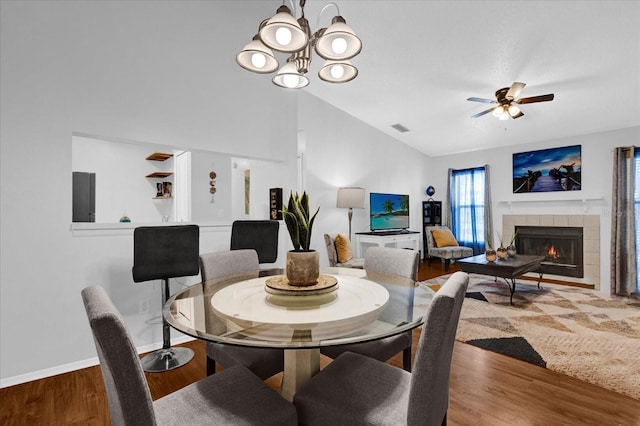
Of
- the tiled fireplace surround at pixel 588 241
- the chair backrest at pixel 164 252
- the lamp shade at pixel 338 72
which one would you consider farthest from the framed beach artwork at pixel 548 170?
the chair backrest at pixel 164 252

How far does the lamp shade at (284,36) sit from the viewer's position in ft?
5.25

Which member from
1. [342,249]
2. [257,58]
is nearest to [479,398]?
[257,58]

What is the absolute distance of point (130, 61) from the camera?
259 cm

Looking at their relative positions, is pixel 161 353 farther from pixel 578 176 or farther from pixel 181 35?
pixel 578 176

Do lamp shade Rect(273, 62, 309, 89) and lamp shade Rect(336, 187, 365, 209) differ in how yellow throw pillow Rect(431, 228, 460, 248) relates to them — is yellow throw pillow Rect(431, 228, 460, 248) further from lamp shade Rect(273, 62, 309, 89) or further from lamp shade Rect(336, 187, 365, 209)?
lamp shade Rect(273, 62, 309, 89)

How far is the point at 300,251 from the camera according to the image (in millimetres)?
1482

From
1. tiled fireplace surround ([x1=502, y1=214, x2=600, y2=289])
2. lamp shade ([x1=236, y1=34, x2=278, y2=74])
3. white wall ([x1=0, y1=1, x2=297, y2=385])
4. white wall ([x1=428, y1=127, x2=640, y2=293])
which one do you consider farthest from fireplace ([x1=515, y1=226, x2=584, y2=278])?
lamp shade ([x1=236, y1=34, x2=278, y2=74])

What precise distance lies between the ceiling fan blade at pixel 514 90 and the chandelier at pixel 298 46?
87.4 inches

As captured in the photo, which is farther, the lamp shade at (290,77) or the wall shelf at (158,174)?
the wall shelf at (158,174)

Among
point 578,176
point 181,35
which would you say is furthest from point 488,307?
point 181,35

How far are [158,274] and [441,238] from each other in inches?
202

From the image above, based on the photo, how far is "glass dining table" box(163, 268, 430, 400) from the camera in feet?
3.36

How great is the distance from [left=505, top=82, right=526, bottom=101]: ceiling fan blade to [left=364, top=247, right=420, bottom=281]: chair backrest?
2322 millimetres

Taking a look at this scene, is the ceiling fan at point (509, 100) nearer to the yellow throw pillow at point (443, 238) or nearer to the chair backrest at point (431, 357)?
the yellow throw pillow at point (443, 238)
